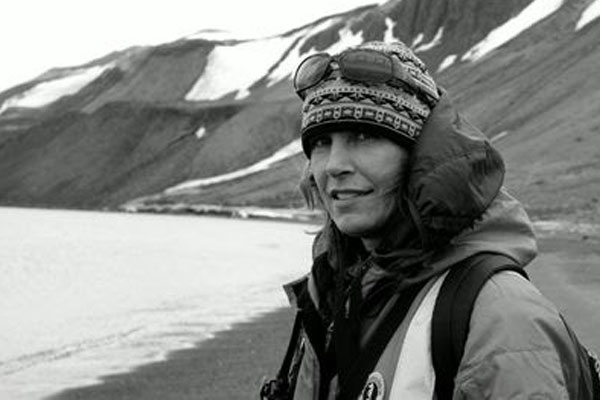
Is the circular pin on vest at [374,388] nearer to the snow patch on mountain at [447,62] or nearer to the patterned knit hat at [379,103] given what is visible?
the patterned knit hat at [379,103]

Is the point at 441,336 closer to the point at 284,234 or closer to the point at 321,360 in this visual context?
the point at 321,360

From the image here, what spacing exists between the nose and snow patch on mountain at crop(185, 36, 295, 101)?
483ft

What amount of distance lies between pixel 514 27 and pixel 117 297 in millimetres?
106374

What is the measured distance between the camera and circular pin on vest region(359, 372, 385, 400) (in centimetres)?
273

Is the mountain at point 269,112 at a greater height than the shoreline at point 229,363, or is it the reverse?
the shoreline at point 229,363

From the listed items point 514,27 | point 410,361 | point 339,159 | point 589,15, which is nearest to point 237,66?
point 514,27

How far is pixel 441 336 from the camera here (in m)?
2.64

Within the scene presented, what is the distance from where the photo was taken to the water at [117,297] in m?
16.7

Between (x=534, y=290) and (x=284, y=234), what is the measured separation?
63035 mm

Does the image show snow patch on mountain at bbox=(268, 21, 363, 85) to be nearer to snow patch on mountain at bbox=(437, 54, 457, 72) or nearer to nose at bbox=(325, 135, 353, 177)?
snow patch on mountain at bbox=(437, 54, 457, 72)

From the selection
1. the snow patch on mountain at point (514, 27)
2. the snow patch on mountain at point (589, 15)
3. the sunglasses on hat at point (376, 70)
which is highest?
the sunglasses on hat at point (376, 70)

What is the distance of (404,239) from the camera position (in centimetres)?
304

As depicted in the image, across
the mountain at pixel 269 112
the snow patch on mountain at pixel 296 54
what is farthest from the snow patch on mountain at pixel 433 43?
the snow patch on mountain at pixel 296 54

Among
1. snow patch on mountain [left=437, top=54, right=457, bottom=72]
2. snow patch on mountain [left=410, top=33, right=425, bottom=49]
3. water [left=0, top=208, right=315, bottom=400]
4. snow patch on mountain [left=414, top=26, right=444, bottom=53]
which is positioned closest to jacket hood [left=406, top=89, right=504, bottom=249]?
water [left=0, top=208, right=315, bottom=400]
